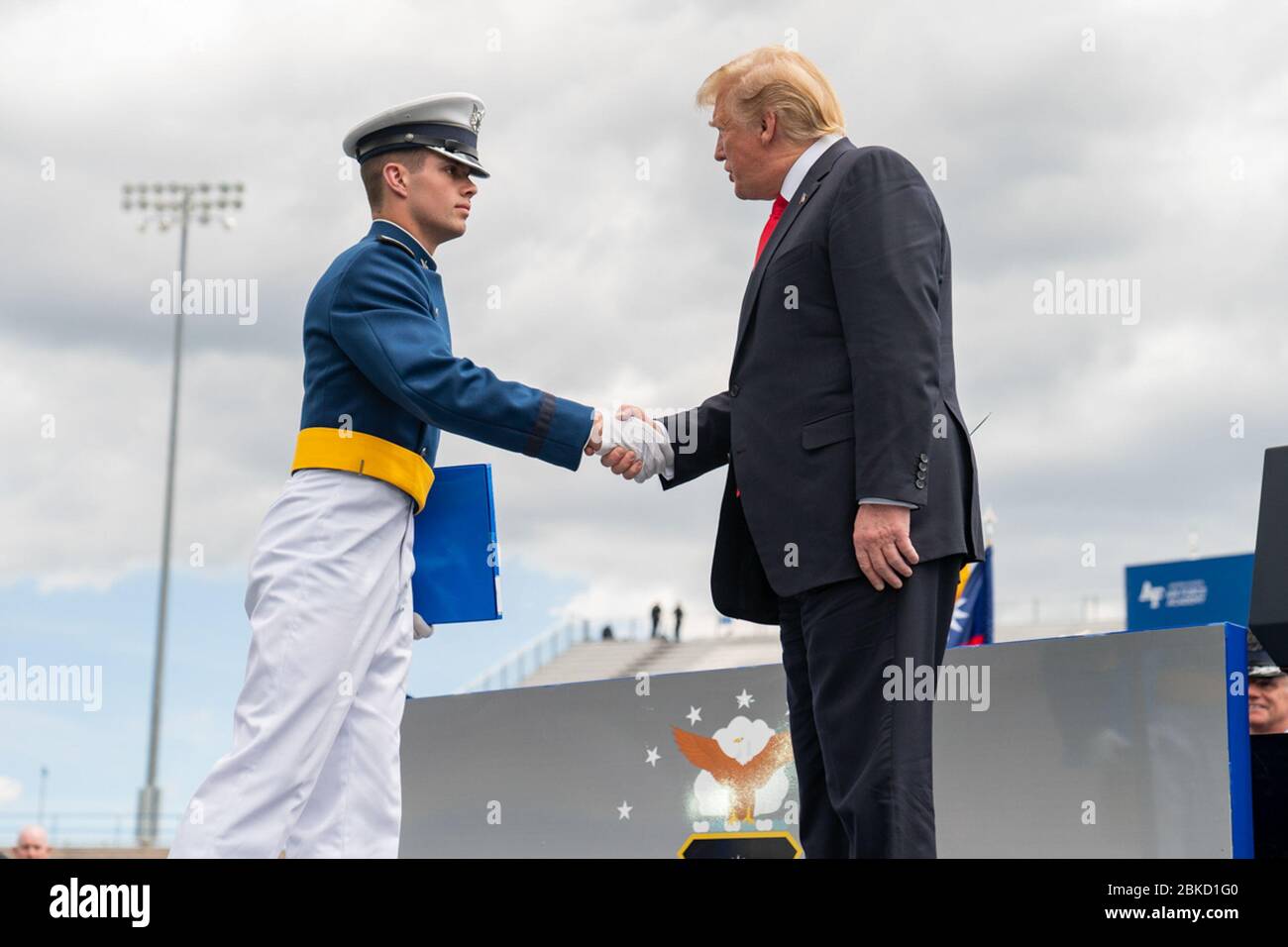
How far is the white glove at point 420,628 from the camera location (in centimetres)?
391

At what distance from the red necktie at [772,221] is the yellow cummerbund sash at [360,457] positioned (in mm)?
1016

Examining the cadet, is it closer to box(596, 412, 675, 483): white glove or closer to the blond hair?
box(596, 412, 675, 483): white glove

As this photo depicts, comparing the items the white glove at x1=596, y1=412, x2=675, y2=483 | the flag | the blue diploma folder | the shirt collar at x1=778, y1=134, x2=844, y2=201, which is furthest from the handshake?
the flag

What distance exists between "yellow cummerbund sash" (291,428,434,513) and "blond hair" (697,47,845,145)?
1.19 m

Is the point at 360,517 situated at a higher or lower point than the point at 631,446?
lower

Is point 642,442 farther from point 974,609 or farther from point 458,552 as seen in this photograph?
point 974,609

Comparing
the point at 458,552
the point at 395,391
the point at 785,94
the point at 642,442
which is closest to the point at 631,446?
the point at 642,442

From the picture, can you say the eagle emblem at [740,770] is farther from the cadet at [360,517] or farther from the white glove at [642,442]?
the cadet at [360,517]

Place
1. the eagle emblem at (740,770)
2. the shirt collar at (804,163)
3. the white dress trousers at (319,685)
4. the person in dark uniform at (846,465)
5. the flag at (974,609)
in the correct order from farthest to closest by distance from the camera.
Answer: the flag at (974,609), the eagle emblem at (740,770), the shirt collar at (804,163), the white dress trousers at (319,685), the person in dark uniform at (846,465)

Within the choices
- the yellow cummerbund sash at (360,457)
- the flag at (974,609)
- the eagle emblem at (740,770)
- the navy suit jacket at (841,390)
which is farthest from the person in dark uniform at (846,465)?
A: the flag at (974,609)

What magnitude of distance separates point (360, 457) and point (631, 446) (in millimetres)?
705

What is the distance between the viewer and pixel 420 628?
12.9ft
